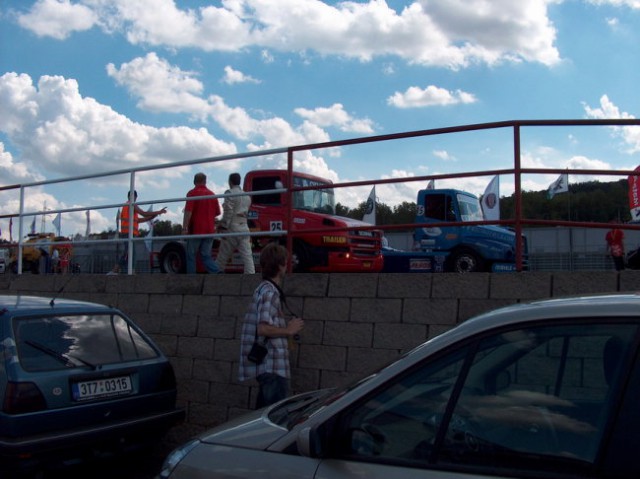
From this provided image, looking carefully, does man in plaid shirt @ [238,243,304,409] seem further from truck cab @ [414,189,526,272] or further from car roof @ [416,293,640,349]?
truck cab @ [414,189,526,272]

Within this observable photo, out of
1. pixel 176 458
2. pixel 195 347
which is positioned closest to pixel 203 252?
pixel 195 347

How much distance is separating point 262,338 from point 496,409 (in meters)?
3.16

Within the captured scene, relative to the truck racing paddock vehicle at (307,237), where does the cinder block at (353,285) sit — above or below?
below

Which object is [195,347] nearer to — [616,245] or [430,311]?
[430,311]

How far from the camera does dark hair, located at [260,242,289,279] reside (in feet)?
18.0

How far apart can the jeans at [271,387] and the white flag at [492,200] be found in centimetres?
252

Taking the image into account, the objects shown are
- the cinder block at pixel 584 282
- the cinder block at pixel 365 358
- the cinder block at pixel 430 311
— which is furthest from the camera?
the cinder block at pixel 365 358

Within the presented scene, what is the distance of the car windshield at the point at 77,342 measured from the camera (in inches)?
210

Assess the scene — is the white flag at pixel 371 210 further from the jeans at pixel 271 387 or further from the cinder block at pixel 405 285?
the jeans at pixel 271 387

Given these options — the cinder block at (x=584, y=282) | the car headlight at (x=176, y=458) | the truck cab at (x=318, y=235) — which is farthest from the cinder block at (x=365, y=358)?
the truck cab at (x=318, y=235)

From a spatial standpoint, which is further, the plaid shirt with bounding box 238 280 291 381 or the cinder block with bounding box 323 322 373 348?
the cinder block with bounding box 323 322 373 348

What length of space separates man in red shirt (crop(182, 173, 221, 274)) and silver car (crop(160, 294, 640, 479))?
6059 mm

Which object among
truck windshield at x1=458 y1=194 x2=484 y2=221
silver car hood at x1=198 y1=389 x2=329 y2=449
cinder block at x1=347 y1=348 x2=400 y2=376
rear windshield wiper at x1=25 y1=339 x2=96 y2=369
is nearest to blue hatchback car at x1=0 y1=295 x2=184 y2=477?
rear windshield wiper at x1=25 y1=339 x2=96 y2=369

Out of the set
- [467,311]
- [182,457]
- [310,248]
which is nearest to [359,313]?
[467,311]
